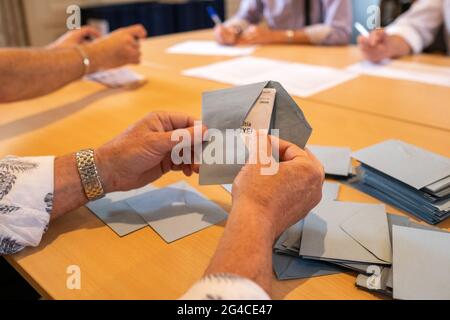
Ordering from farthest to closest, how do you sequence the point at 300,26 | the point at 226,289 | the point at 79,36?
1. the point at 300,26
2. the point at 79,36
3. the point at 226,289

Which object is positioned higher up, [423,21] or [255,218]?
[423,21]

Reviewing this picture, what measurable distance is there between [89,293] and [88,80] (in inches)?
38.1

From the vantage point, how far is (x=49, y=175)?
0.62 meters

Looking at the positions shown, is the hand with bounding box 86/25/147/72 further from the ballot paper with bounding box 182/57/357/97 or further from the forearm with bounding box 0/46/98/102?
the ballot paper with bounding box 182/57/357/97

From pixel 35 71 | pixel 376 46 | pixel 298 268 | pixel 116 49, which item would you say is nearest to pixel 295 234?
pixel 298 268

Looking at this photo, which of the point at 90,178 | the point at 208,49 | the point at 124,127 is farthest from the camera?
the point at 208,49

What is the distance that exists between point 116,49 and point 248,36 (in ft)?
2.32

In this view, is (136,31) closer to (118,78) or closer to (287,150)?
(118,78)

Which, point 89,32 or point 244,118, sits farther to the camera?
point 89,32

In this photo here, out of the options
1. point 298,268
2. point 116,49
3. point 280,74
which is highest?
point 116,49

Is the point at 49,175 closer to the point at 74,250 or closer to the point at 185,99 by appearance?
the point at 74,250

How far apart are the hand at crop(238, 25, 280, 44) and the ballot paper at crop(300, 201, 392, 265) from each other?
1.27 meters

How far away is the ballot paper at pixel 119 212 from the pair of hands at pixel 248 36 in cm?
120

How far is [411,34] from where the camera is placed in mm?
1563
